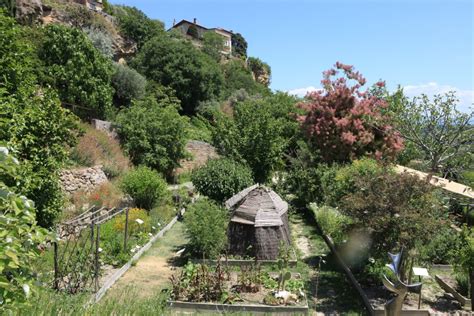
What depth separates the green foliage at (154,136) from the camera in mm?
20734

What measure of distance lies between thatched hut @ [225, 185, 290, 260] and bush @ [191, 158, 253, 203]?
12.9ft

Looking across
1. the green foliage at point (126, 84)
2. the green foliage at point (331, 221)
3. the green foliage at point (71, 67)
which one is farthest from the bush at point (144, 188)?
the green foliage at point (126, 84)

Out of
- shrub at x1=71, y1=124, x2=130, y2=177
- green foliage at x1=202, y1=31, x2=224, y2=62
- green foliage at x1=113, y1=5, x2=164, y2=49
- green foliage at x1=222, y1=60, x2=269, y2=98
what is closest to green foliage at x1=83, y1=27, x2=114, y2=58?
green foliage at x1=113, y1=5, x2=164, y2=49

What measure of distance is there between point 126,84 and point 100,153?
11.6m

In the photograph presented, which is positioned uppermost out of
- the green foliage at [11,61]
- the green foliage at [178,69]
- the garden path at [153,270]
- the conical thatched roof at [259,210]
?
the green foliage at [178,69]

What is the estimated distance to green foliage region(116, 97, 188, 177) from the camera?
20734 millimetres

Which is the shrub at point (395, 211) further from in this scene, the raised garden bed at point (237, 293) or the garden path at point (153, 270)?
the garden path at point (153, 270)

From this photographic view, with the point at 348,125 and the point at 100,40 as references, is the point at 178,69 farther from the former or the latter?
the point at 348,125

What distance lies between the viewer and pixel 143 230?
43.0 ft

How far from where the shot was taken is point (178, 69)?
34.7 metres

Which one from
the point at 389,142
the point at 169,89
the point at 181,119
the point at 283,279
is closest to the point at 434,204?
the point at 283,279

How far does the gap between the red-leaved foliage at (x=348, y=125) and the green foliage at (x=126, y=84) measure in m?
14.6

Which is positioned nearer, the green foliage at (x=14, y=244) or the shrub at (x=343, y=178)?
the green foliage at (x=14, y=244)

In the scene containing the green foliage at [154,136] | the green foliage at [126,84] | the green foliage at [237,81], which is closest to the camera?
the green foliage at [154,136]
